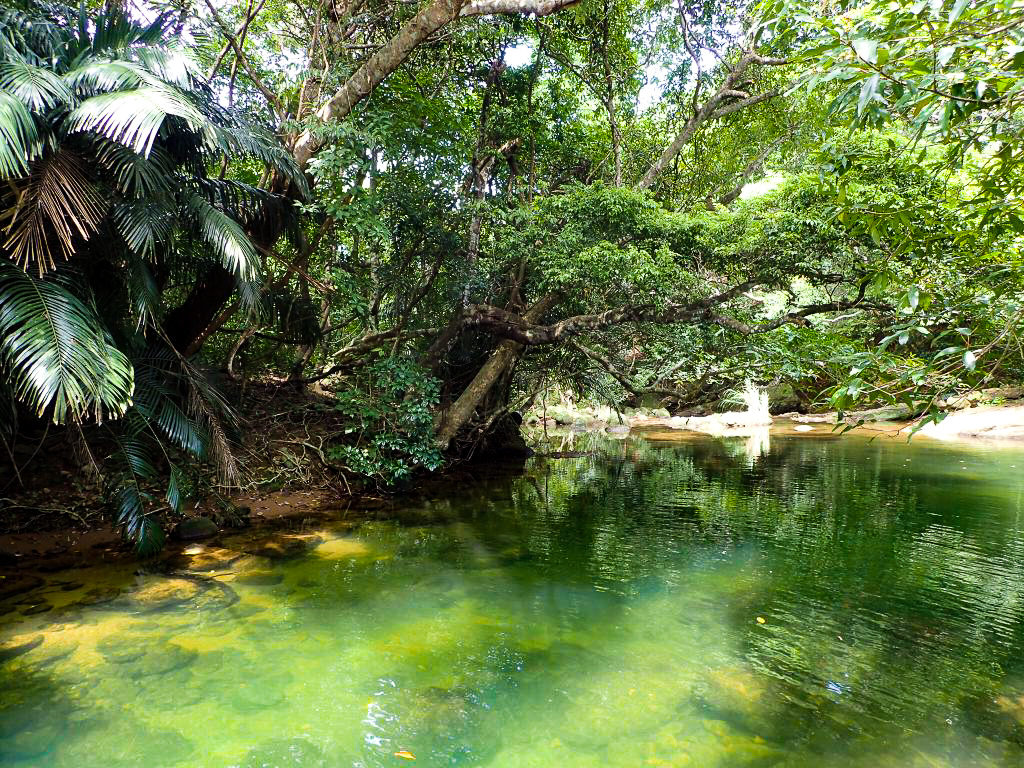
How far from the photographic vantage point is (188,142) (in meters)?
6.03

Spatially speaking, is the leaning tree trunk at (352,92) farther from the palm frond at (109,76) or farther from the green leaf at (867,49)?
the green leaf at (867,49)

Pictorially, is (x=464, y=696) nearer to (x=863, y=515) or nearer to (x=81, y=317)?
(x=81, y=317)

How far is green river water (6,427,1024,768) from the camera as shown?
11.5 ft

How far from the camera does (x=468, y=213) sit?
32.8ft

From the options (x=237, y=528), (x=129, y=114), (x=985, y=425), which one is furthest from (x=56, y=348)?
(x=985, y=425)

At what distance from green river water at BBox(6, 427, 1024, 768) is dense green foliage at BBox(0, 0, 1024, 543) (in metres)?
1.79

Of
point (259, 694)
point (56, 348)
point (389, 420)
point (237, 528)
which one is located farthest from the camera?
point (389, 420)

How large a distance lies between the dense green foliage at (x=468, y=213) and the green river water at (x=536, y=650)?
5.88ft

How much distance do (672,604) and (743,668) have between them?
1.26 metres

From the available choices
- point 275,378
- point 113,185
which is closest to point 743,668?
point 113,185

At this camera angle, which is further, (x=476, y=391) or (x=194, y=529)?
(x=476, y=391)

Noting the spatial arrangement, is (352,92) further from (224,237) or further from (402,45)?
(224,237)

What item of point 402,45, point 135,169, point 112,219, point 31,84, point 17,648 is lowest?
point 17,648

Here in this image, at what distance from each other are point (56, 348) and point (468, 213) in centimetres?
660
